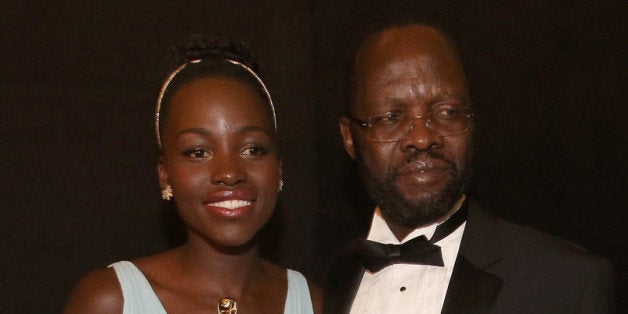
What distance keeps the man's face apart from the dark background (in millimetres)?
681

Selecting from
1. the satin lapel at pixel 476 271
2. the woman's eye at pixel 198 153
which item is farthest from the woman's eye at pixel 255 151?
the satin lapel at pixel 476 271

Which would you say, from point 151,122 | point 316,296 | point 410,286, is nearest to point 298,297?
point 316,296

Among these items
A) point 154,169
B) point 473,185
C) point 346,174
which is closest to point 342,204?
point 346,174

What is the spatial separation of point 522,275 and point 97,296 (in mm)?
1187

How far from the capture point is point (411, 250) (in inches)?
90.4

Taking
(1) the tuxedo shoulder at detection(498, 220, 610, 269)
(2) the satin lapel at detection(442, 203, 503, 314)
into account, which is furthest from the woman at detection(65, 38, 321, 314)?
(1) the tuxedo shoulder at detection(498, 220, 610, 269)

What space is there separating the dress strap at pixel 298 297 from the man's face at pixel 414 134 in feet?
1.44

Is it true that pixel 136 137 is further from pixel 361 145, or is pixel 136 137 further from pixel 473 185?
pixel 473 185

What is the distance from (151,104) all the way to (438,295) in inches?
54.7

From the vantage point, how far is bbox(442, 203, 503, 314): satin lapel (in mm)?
2070

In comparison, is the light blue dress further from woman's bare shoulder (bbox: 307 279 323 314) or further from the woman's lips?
woman's bare shoulder (bbox: 307 279 323 314)

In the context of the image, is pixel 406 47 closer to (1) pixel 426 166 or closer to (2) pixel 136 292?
(1) pixel 426 166

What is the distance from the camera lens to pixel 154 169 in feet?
10.0

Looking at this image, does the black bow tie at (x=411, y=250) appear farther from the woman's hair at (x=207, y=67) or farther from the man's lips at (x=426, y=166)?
the woman's hair at (x=207, y=67)
